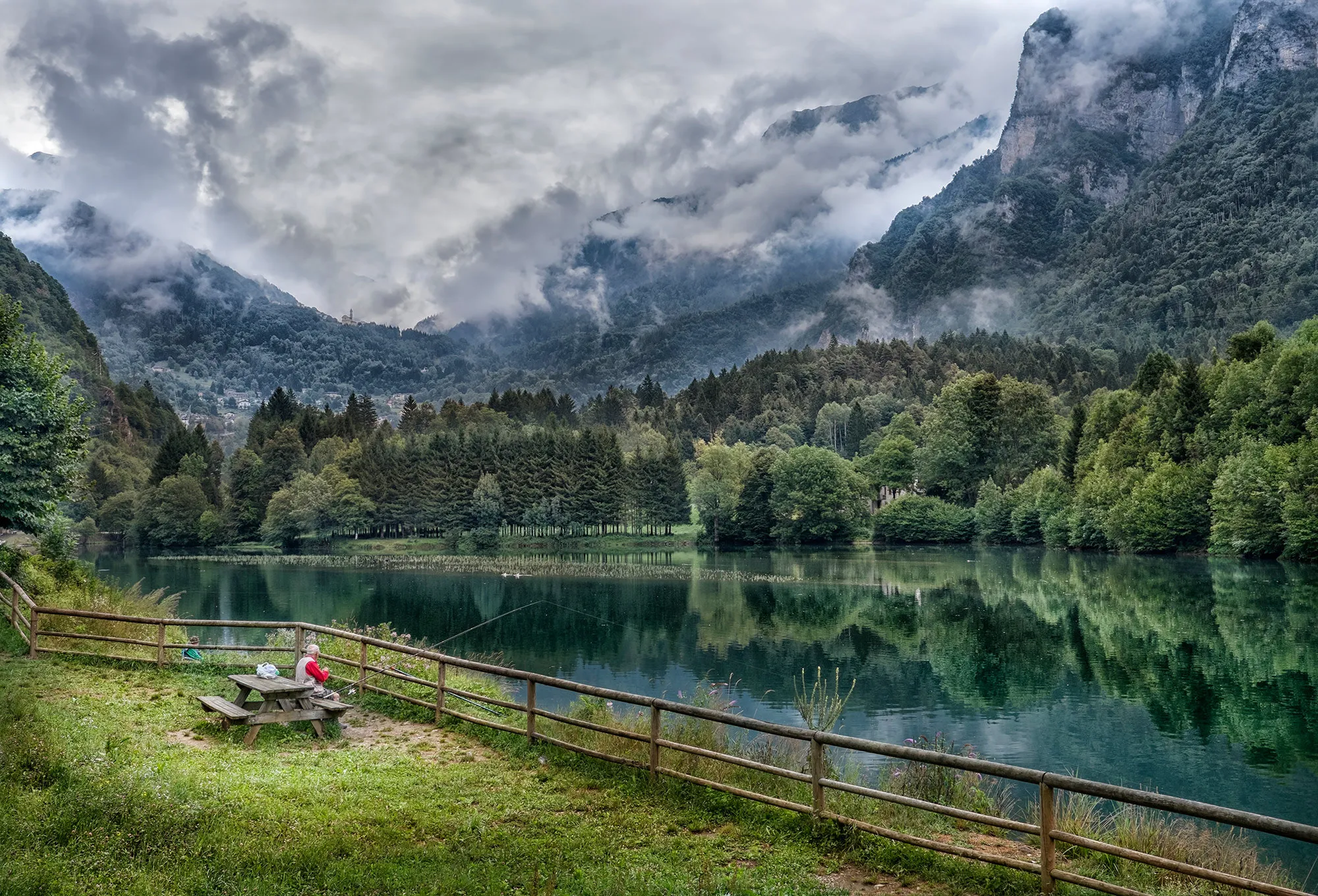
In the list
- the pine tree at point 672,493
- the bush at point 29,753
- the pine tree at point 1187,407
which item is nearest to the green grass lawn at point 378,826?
the bush at point 29,753

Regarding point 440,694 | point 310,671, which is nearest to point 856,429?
point 440,694

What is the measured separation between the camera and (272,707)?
51.9 feet

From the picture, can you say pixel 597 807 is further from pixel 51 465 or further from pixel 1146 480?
pixel 1146 480

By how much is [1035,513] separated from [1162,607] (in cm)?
6039

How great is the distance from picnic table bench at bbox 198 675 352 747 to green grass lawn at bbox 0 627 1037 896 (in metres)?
0.29

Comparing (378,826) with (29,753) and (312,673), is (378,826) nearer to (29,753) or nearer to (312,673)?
(29,753)

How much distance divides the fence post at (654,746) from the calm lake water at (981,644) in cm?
1141

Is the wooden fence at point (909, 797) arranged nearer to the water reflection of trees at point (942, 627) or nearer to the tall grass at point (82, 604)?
the tall grass at point (82, 604)

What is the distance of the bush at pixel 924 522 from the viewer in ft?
387

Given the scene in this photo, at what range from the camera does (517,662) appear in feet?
124

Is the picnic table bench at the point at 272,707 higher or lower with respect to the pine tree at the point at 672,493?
lower

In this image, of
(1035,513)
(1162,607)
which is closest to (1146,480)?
(1035,513)

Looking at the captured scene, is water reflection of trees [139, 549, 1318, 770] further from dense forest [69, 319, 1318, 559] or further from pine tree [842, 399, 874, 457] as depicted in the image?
pine tree [842, 399, 874, 457]

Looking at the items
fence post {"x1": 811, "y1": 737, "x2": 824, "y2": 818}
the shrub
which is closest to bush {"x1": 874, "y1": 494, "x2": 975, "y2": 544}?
the shrub
